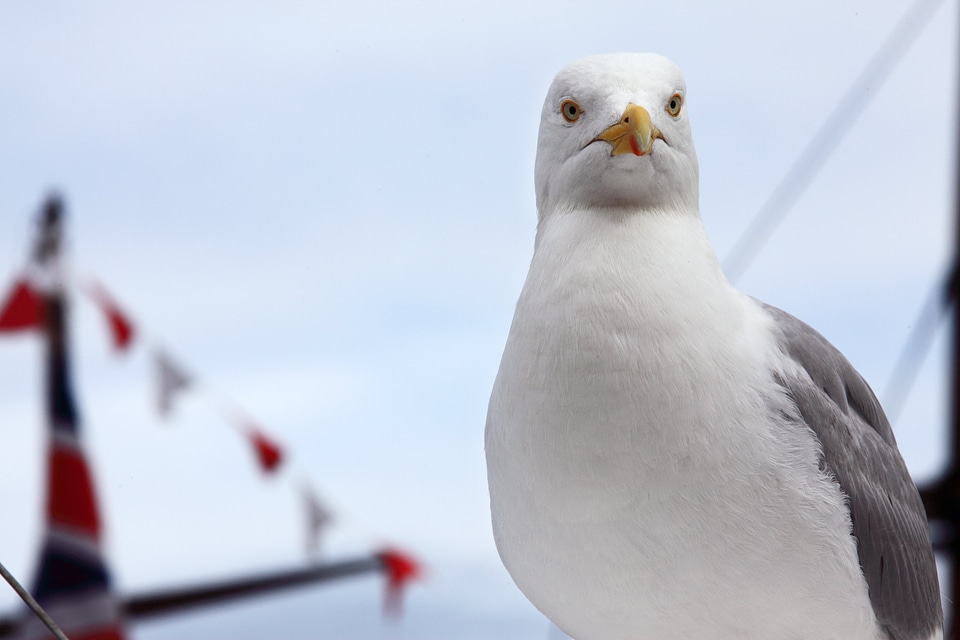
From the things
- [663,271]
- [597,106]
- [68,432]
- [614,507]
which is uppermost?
[597,106]

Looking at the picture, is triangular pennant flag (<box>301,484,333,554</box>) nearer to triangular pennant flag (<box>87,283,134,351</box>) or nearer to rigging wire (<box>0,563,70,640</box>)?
triangular pennant flag (<box>87,283,134,351</box>)

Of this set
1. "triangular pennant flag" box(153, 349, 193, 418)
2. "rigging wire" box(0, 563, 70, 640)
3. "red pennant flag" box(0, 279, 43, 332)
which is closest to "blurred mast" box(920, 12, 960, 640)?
"triangular pennant flag" box(153, 349, 193, 418)

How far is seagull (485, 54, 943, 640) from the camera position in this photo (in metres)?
1.03

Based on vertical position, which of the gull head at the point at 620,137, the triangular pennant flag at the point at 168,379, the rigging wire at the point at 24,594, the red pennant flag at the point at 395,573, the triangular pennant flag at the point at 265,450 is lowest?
the red pennant flag at the point at 395,573

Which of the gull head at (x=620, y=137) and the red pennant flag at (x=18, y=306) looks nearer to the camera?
the gull head at (x=620, y=137)

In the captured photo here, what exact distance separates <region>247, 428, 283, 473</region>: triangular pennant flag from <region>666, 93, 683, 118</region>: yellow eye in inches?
73.3

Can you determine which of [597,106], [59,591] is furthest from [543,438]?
[59,591]

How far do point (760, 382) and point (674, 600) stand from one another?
235 mm

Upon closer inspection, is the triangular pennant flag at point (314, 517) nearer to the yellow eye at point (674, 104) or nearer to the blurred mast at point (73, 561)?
the blurred mast at point (73, 561)

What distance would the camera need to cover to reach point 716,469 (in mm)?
1031

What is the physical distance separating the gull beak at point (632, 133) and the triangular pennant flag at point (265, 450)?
1.87 metres

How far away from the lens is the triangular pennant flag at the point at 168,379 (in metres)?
2.66

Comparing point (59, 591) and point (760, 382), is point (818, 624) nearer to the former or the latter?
point (760, 382)

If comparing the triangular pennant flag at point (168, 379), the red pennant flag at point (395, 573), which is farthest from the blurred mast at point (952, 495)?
the triangular pennant flag at point (168, 379)
